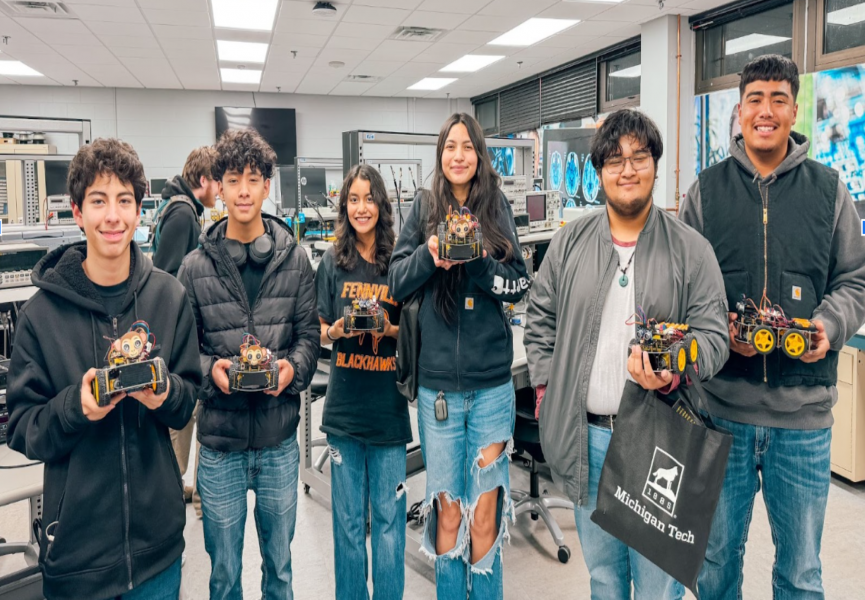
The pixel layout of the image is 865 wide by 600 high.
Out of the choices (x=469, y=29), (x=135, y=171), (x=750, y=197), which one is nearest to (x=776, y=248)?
(x=750, y=197)

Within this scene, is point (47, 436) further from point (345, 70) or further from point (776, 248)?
point (345, 70)

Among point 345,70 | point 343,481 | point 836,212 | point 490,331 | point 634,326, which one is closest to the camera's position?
point 634,326

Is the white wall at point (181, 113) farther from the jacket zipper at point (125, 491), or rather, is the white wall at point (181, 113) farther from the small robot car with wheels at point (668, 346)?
the jacket zipper at point (125, 491)

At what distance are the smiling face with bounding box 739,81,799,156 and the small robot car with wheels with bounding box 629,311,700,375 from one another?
1.77 feet

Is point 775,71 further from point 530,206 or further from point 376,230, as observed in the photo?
point 530,206

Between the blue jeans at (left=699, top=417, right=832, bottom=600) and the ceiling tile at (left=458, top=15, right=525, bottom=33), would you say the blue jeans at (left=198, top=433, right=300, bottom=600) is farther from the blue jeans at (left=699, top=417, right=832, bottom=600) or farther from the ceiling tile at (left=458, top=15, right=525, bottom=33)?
the ceiling tile at (left=458, top=15, right=525, bottom=33)

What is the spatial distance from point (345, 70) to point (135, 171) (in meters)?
7.20

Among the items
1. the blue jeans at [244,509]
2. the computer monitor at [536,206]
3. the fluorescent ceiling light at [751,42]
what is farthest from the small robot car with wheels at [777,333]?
the fluorescent ceiling light at [751,42]

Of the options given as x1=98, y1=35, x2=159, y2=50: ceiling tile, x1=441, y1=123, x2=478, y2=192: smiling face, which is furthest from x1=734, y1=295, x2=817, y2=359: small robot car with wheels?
x1=98, y1=35, x2=159, y2=50: ceiling tile

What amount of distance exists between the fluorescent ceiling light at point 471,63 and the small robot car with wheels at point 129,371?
6.75 m

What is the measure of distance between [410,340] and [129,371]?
2.41 ft

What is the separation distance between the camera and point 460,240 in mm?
1470

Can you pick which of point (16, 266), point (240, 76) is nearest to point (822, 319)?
point (16, 266)

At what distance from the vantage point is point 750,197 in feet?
4.84
